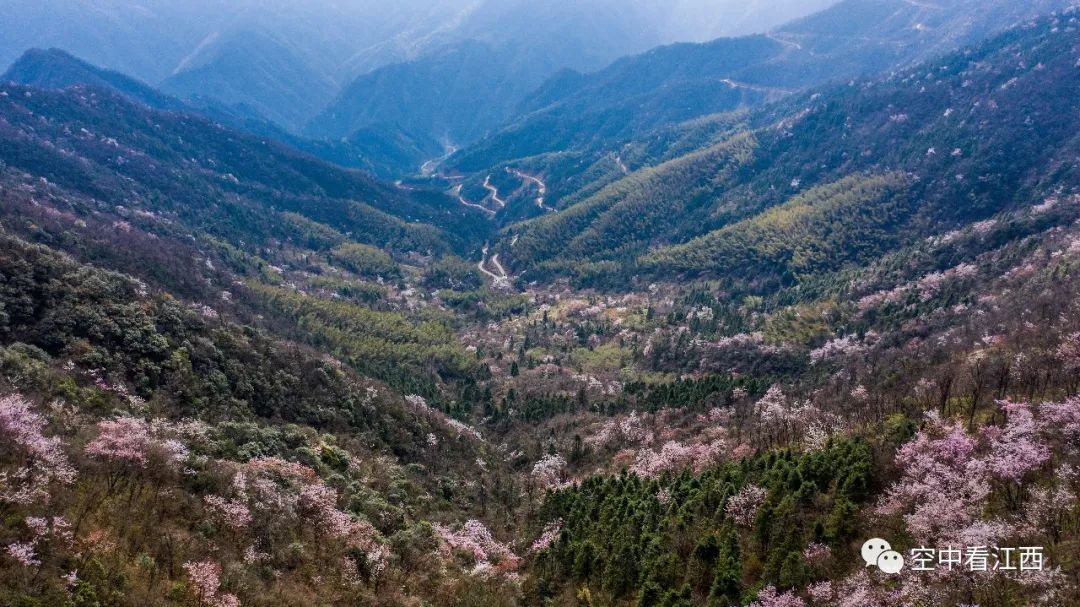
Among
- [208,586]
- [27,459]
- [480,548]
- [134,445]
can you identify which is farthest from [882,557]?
[27,459]

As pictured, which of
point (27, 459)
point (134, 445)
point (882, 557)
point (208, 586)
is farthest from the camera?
point (134, 445)

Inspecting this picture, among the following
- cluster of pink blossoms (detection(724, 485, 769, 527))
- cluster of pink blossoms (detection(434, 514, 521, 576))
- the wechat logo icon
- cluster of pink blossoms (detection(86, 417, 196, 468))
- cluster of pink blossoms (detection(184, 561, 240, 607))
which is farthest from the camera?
cluster of pink blossoms (detection(434, 514, 521, 576))

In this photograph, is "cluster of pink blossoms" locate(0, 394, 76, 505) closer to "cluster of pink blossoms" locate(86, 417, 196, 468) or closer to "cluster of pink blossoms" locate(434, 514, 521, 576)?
"cluster of pink blossoms" locate(86, 417, 196, 468)

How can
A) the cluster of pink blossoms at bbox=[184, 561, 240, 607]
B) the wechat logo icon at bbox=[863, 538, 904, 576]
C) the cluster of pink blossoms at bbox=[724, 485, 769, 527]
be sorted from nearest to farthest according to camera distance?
the cluster of pink blossoms at bbox=[184, 561, 240, 607], the wechat logo icon at bbox=[863, 538, 904, 576], the cluster of pink blossoms at bbox=[724, 485, 769, 527]

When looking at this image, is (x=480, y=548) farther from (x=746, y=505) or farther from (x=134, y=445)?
(x=134, y=445)

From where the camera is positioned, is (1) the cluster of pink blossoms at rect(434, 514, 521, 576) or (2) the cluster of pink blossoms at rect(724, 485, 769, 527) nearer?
(2) the cluster of pink blossoms at rect(724, 485, 769, 527)

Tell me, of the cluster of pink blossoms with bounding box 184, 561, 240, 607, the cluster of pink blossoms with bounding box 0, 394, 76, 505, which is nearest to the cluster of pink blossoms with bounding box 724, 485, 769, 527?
the cluster of pink blossoms with bounding box 184, 561, 240, 607

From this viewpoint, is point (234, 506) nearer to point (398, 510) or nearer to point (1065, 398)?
point (398, 510)

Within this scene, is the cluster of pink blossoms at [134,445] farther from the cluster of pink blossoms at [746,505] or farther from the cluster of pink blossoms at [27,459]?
the cluster of pink blossoms at [746,505]

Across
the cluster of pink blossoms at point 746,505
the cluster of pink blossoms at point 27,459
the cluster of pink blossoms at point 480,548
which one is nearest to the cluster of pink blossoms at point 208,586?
the cluster of pink blossoms at point 27,459

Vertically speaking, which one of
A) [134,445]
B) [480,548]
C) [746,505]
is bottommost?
[480,548]
